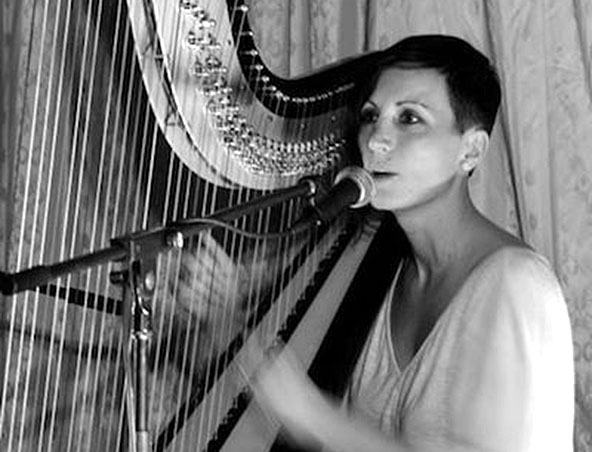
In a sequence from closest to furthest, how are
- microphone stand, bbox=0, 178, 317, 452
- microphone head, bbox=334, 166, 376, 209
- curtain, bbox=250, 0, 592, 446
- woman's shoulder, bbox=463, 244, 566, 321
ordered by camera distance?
microphone stand, bbox=0, 178, 317, 452 < microphone head, bbox=334, 166, 376, 209 < woman's shoulder, bbox=463, 244, 566, 321 < curtain, bbox=250, 0, 592, 446

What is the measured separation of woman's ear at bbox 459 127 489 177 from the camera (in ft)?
4.65

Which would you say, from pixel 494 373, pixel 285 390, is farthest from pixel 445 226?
pixel 285 390

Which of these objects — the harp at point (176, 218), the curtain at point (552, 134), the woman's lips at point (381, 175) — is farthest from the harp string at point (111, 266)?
the curtain at point (552, 134)

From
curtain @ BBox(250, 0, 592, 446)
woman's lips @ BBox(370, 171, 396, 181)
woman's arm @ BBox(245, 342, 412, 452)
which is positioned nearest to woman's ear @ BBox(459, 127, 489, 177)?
woman's lips @ BBox(370, 171, 396, 181)

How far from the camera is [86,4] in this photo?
1.24 metres

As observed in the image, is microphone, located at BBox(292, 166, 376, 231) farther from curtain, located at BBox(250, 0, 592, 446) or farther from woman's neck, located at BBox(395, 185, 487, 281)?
curtain, located at BBox(250, 0, 592, 446)

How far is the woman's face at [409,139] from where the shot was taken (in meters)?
1.36

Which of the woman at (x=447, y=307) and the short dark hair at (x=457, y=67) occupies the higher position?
the short dark hair at (x=457, y=67)

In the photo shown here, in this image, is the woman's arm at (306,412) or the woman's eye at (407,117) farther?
the woman's eye at (407,117)

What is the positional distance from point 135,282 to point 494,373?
499 millimetres

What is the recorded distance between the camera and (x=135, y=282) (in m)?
0.90

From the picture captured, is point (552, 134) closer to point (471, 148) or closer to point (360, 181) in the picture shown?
point (471, 148)

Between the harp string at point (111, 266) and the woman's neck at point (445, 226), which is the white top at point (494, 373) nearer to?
the woman's neck at point (445, 226)

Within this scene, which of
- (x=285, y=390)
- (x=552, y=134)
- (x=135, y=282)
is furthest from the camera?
(x=552, y=134)
